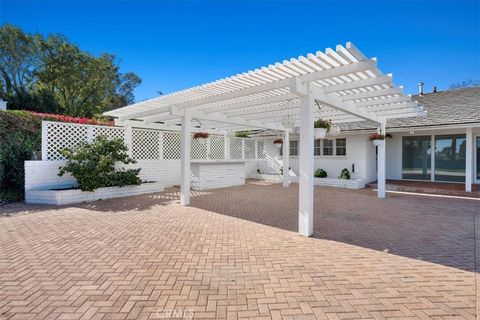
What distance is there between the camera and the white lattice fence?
8.41m

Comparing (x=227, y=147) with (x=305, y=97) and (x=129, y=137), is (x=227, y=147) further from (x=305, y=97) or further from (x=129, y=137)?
(x=305, y=97)

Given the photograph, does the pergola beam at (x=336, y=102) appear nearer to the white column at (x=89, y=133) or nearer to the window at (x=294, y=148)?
the window at (x=294, y=148)

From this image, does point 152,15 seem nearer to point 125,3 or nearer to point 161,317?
point 125,3

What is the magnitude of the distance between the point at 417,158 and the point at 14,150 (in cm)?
1669

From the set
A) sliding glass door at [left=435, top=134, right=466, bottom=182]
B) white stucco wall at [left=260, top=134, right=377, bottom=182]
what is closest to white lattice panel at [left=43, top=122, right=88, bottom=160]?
A: white stucco wall at [left=260, top=134, right=377, bottom=182]

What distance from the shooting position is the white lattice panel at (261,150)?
1650 cm

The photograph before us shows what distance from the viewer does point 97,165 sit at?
824cm

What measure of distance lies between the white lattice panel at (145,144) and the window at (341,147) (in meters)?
9.12

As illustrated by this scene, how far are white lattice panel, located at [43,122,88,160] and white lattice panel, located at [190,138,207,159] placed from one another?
5.13 m

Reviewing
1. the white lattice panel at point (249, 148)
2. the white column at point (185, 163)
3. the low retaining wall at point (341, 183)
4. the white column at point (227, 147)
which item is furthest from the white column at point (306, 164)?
the white lattice panel at point (249, 148)

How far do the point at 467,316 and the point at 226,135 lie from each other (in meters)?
12.6

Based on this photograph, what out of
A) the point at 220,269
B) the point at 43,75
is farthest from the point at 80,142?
the point at 43,75

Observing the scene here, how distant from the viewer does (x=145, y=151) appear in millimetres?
11141
